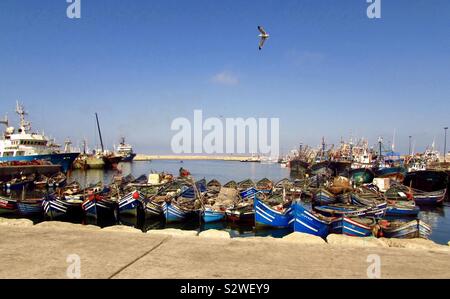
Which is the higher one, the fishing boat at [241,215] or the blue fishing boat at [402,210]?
the fishing boat at [241,215]

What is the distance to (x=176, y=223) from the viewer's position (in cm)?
2217

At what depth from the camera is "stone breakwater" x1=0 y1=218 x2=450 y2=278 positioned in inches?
158

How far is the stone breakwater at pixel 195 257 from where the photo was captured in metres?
4.02

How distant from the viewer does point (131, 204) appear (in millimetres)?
22656

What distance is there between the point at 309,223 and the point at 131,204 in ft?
41.7

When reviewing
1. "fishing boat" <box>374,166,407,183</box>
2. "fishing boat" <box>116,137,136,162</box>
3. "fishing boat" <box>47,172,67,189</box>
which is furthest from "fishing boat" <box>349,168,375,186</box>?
"fishing boat" <box>116,137,136,162</box>

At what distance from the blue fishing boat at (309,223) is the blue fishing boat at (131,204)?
11.3 metres

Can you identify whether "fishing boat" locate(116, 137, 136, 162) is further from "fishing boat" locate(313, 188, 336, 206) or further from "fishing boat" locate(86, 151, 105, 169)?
"fishing boat" locate(313, 188, 336, 206)

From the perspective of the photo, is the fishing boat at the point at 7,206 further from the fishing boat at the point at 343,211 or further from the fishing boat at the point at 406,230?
the fishing boat at the point at 406,230

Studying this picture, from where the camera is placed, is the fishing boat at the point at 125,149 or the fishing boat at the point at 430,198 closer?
the fishing boat at the point at 430,198

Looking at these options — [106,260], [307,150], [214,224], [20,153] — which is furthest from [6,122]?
[307,150]

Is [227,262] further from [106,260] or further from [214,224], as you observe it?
[214,224]

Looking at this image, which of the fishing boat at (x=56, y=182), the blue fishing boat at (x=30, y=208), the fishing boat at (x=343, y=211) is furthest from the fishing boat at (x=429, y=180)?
the fishing boat at (x=56, y=182)

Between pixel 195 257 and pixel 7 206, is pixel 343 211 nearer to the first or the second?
pixel 195 257
